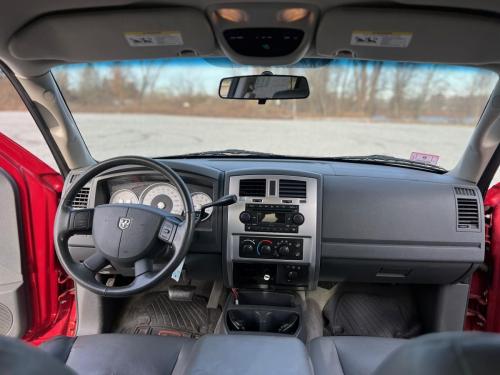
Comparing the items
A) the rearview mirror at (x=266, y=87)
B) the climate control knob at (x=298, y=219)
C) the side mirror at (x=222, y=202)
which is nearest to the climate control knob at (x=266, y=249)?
the climate control knob at (x=298, y=219)

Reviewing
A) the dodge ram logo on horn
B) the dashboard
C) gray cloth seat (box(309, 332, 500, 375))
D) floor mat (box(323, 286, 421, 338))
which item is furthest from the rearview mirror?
gray cloth seat (box(309, 332, 500, 375))

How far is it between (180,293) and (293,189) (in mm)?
1196

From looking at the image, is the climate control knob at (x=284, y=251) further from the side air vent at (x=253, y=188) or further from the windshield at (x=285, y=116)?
the windshield at (x=285, y=116)

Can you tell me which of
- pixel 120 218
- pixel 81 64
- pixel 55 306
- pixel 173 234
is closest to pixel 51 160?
pixel 81 64

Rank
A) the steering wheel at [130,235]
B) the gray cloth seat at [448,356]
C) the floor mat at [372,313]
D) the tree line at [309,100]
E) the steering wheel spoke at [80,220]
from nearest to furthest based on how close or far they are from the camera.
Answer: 1. the gray cloth seat at [448,356]
2. the steering wheel at [130,235]
3. the steering wheel spoke at [80,220]
4. the floor mat at [372,313]
5. the tree line at [309,100]

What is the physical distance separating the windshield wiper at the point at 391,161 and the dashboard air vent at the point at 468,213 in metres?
0.38

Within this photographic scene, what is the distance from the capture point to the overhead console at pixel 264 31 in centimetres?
180

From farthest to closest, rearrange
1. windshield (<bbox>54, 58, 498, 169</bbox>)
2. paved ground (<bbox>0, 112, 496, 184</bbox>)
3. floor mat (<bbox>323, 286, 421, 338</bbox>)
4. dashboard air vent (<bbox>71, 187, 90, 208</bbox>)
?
paved ground (<bbox>0, 112, 496, 184</bbox>) → windshield (<bbox>54, 58, 498, 169</bbox>) → floor mat (<bbox>323, 286, 421, 338</bbox>) → dashboard air vent (<bbox>71, 187, 90, 208</bbox>)

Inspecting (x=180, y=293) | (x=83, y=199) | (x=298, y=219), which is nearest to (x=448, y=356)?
(x=298, y=219)

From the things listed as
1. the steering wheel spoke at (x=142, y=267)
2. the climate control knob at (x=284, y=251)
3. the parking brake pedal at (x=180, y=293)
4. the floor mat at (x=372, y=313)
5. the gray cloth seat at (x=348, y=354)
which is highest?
the steering wheel spoke at (x=142, y=267)

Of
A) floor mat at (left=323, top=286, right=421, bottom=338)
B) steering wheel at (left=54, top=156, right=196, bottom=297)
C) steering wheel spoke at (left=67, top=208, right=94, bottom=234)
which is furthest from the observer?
floor mat at (left=323, top=286, right=421, bottom=338)

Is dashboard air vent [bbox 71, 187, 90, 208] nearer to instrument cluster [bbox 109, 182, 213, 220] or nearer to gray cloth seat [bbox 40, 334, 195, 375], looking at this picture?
instrument cluster [bbox 109, 182, 213, 220]

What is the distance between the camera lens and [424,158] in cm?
280

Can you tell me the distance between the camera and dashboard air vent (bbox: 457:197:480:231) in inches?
95.3
